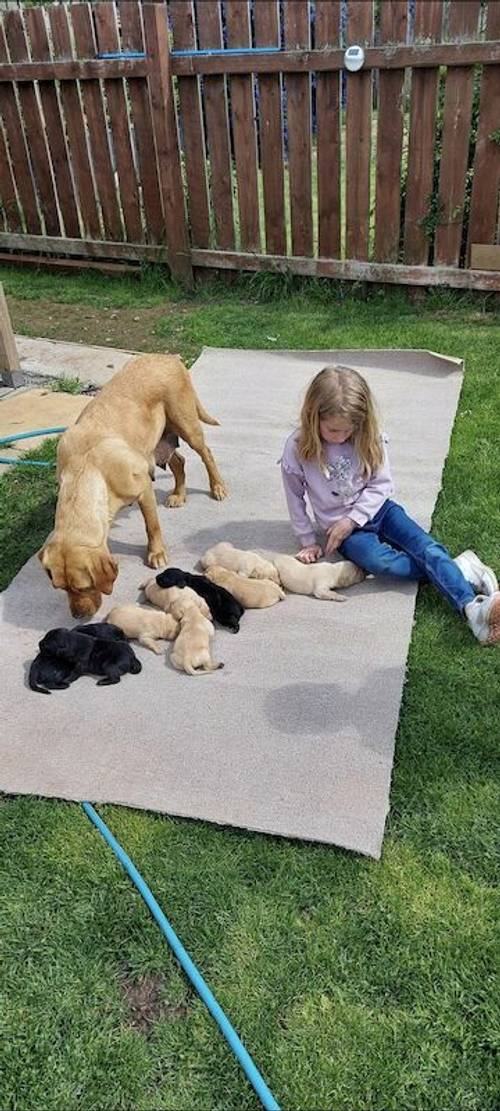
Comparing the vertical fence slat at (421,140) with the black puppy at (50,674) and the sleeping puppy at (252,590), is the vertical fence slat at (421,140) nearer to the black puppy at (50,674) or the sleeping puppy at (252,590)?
the sleeping puppy at (252,590)

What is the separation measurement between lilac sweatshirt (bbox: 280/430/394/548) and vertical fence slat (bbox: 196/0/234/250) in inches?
206

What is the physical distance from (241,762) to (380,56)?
6.64 meters

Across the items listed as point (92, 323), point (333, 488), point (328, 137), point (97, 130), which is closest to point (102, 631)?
point (333, 488)

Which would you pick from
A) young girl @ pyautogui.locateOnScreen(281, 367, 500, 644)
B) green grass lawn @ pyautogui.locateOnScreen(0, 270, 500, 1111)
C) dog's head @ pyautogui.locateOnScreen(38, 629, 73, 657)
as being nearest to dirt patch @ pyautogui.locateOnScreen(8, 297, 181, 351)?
young girl @ pyautogui.locateOnScreen(281, 367, 500, 644)

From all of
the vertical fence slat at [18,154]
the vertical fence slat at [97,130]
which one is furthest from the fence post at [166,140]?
the vertical fence slat at [18,154]

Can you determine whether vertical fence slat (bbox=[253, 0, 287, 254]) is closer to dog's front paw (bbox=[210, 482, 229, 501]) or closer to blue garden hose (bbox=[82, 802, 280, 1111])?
dog's front paw (bbox=[210, 482, 229, 501])

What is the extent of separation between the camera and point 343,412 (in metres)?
3.96

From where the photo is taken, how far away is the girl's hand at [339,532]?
13.8 ft

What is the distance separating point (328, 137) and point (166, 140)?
1.68 m

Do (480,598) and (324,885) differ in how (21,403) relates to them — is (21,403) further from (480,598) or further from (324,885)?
(324,885)

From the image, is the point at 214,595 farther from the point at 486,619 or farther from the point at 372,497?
the point at 486,619

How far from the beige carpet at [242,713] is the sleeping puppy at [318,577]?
6 centimetres

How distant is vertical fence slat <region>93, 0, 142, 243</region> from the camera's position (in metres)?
8.28

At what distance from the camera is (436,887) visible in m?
2.69
